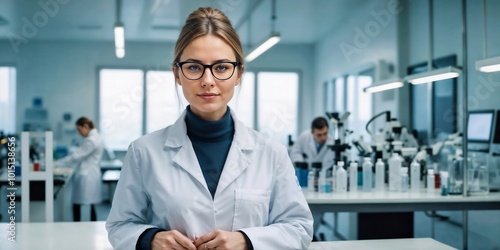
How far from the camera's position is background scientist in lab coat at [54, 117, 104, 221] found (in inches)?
206

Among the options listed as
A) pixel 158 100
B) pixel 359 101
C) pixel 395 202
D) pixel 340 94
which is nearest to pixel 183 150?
pixel 395 202

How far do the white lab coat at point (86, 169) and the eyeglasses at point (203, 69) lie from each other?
447 centimetres

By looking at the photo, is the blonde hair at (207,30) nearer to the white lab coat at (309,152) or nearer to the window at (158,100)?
the white lab coat at (309,152)

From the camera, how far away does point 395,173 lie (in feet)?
11.9

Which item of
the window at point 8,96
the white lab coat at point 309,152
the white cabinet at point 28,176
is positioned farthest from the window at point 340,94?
the window at point 8,96

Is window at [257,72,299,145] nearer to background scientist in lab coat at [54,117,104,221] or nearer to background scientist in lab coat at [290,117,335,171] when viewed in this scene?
background scientist in lab coat at [290,117,335,171]

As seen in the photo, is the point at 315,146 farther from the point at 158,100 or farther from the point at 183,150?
the point at 158,100

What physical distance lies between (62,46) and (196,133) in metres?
8.56

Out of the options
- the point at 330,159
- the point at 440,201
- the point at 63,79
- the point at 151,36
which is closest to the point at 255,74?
the point at 151,36

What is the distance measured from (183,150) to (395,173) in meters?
2.74

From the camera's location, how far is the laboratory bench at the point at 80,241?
191 centimetres

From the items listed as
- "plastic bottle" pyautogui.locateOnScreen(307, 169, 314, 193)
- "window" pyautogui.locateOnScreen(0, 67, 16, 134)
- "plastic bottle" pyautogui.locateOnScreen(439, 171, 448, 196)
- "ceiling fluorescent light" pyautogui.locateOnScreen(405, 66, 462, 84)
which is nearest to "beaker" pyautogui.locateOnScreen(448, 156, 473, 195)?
"plastic bottle" pyautogui.locateOnScreen(439, 171, 448, 196)

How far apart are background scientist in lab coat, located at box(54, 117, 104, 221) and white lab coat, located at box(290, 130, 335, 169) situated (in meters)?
2.33

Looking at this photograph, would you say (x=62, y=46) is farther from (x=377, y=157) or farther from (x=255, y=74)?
(x=377, y=157)
